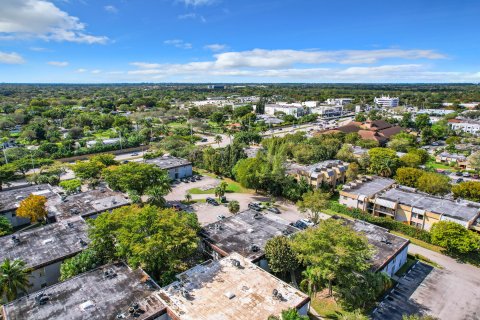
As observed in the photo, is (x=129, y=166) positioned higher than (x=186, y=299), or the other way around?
(x=129, y=166)

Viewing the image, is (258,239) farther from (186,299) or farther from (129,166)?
(129,166)

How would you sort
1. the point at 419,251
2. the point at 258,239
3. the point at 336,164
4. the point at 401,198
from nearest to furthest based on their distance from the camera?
1. the point at 258,239
2. the point at 419,251
3. the point at 401,198
4. the point at 336,164

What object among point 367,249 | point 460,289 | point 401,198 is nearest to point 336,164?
point 401,198

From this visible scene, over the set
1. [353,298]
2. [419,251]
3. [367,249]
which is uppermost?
→ [367,249]

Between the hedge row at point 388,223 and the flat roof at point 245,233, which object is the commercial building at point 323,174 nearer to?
the hedge row at point 388,223

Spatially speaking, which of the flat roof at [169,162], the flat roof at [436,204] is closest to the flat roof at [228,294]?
the flat roof at [436,204]

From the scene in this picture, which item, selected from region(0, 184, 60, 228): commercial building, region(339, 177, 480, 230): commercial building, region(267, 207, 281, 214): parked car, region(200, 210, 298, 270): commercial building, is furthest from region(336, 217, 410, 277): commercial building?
region(0, 184, 60, 228): commercial building
